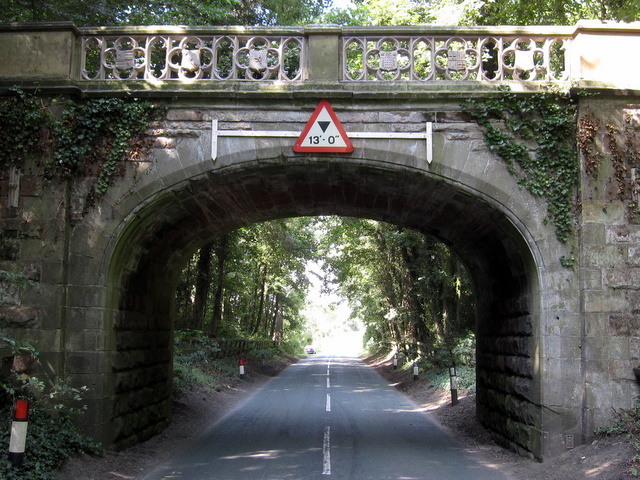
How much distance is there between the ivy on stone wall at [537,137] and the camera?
808cm

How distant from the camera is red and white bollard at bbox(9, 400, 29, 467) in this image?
5.71m

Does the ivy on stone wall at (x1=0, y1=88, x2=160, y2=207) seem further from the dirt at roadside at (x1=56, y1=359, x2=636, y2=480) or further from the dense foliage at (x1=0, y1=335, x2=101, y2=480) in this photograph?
the dirt at roadside at (x1=56, y1=359, x2=636, y2=480)

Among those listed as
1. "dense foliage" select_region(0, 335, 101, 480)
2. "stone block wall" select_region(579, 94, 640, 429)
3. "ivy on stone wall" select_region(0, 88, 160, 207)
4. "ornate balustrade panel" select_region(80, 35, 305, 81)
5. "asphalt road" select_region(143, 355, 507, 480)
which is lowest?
"asphalt road" select_region(143, 355, 507, 480)

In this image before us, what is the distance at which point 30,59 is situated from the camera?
8.28m

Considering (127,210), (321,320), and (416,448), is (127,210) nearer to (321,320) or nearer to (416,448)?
(416,448)

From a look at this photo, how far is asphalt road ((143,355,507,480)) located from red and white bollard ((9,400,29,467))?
184 cm

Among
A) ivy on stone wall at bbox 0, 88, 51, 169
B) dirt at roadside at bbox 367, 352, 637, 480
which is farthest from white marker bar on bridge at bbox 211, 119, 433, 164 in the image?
dirt at roadside at bbox 367, 352, 637, 480

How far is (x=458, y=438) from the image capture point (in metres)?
9.93

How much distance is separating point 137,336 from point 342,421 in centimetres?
451

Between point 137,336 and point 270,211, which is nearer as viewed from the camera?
point 137,336

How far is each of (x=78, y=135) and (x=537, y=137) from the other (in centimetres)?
645

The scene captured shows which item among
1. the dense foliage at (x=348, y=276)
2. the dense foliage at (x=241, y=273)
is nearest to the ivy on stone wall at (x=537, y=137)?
the dense foliage at (x=348, y=276)

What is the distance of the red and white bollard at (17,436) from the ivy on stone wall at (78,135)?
3.32 meters

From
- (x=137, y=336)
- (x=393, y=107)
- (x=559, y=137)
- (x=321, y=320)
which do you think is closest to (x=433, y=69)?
(x=393, y=107)
